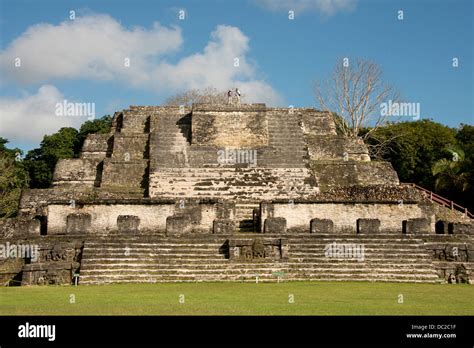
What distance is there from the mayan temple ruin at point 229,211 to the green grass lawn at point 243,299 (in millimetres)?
1178

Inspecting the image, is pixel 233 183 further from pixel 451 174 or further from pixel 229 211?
pixel 451 174

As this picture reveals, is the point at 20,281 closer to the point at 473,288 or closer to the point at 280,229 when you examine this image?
the point at 280,229

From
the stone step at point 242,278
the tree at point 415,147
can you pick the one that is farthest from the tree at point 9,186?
the tree at point 415,147

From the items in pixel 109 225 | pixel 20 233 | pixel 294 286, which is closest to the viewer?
pixel 294 286

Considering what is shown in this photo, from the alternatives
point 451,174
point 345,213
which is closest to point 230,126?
point 345,213

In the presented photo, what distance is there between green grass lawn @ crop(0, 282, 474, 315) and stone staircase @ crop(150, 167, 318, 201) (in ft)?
22.0

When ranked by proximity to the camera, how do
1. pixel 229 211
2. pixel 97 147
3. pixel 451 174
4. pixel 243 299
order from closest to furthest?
pixel 243 299
pixel 229 211
pixel 97 147
pixel 451 174

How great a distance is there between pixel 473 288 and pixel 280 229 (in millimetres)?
4848

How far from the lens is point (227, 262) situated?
49.4 feet

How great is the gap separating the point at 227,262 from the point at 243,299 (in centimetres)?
449

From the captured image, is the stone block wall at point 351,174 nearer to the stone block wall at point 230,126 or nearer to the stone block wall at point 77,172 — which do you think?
the stone block wall at point 230,126

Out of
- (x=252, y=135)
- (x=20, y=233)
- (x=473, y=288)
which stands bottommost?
(x=473, y=288)
